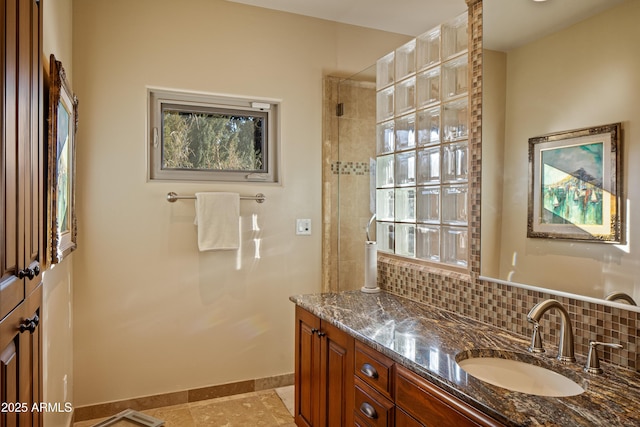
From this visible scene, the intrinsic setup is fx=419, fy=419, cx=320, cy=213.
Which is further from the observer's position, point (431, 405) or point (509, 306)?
point (509, 306)

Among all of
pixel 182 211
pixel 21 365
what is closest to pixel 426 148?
pixel 182 211

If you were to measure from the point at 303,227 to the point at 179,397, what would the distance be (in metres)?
1.35

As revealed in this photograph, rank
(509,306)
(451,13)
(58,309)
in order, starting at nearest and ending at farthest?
(509,306) < (58,309) < (451,13)

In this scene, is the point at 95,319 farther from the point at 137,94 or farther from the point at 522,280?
the point at 522,280

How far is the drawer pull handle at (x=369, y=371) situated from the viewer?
1.56m

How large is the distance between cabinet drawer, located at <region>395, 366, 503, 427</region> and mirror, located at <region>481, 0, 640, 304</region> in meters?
0.60

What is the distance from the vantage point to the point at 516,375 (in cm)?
138

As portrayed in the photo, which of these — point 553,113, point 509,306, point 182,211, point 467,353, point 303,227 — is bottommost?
point 467,353

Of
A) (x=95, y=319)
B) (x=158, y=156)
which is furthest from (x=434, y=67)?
(x=95, y=319)

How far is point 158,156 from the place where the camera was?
8.64 ft

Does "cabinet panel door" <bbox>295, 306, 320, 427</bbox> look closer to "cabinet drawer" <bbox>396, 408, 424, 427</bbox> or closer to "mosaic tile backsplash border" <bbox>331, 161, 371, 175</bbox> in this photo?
"cabinet drawer" <bbox>396, 408, 424, 427</bbox>

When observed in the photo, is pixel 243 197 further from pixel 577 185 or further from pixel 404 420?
pixel 577 185

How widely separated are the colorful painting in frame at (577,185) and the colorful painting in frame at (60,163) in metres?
1.78

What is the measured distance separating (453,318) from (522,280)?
14.2 inches
